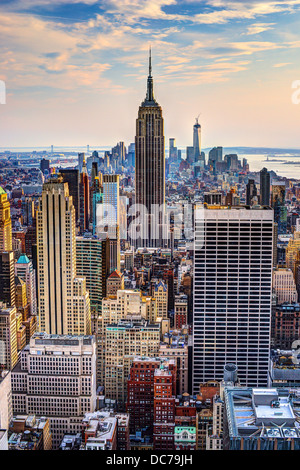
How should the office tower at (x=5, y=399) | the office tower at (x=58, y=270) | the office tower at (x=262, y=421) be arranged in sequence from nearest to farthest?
the office tower at (x=262, y=421) < the office tower at (x=5, y=399) < the office tower at (x=58, y=270)

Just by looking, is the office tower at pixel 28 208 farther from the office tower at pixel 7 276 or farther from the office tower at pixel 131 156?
the office tower at pixel 131 156

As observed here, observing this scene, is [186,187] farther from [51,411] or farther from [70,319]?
[51,411]

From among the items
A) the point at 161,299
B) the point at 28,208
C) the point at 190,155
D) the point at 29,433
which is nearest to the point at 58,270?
the point at 28,208

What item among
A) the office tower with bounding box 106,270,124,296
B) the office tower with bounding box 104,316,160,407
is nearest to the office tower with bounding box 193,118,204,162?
the office tower with bounding box 104,316,160,407


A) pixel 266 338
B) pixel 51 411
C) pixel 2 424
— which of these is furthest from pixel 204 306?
pixel 2 424

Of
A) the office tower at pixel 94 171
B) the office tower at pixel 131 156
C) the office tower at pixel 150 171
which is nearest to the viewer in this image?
the office tower at pixel 94 171

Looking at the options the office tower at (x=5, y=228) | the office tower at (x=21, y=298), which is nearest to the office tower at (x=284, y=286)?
the office tower at (x=21, y=298)
